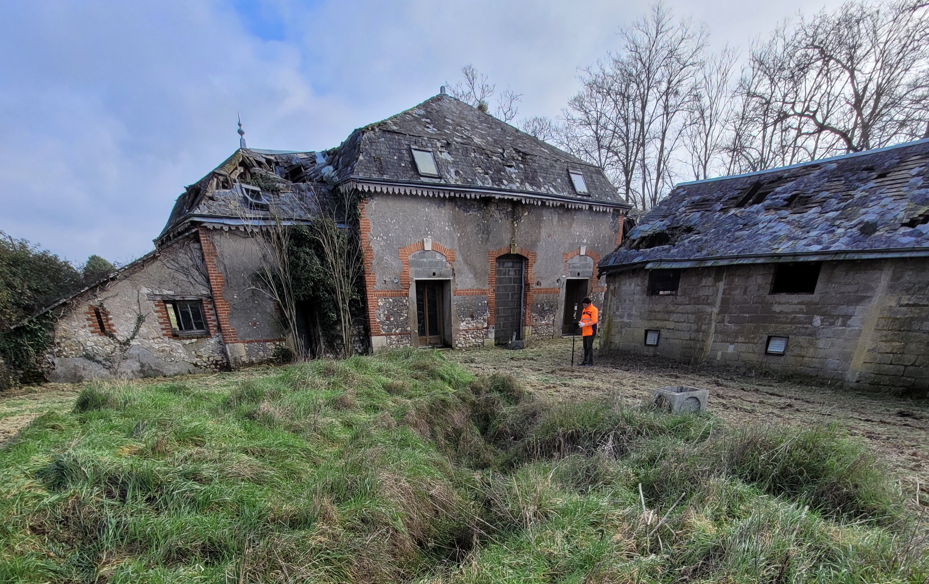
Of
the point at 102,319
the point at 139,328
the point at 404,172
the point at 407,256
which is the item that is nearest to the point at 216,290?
the point at 139,328

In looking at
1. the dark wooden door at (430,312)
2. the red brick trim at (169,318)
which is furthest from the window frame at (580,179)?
the red brick trim at (169,318)

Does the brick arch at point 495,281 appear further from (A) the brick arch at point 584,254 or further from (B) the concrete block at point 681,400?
(B) the concrete block at point 681,400

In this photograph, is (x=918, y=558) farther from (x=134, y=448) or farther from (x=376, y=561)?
(x=134, y=448)

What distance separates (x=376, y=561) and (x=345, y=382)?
352cm

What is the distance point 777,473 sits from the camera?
106 inches

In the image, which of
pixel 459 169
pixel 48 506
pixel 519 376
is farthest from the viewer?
pixel 459 169

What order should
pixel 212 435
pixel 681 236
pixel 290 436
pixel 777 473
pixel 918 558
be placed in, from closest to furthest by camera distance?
pixel 918 558
pixel 777 473
pixel 212 435
pixel 290 436
pixel 681 236

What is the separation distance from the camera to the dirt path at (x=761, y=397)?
376cm

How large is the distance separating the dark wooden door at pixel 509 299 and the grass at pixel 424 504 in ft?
24.3

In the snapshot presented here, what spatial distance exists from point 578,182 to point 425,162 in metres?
5.86

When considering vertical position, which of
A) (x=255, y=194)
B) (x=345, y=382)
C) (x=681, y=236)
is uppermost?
(x=255, y=194)

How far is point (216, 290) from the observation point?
7.88 metres

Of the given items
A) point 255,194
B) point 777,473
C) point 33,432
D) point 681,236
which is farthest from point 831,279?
point 255,194

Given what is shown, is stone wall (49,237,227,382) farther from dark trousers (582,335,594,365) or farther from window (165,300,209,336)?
dark trousers (582,335,594,365)
